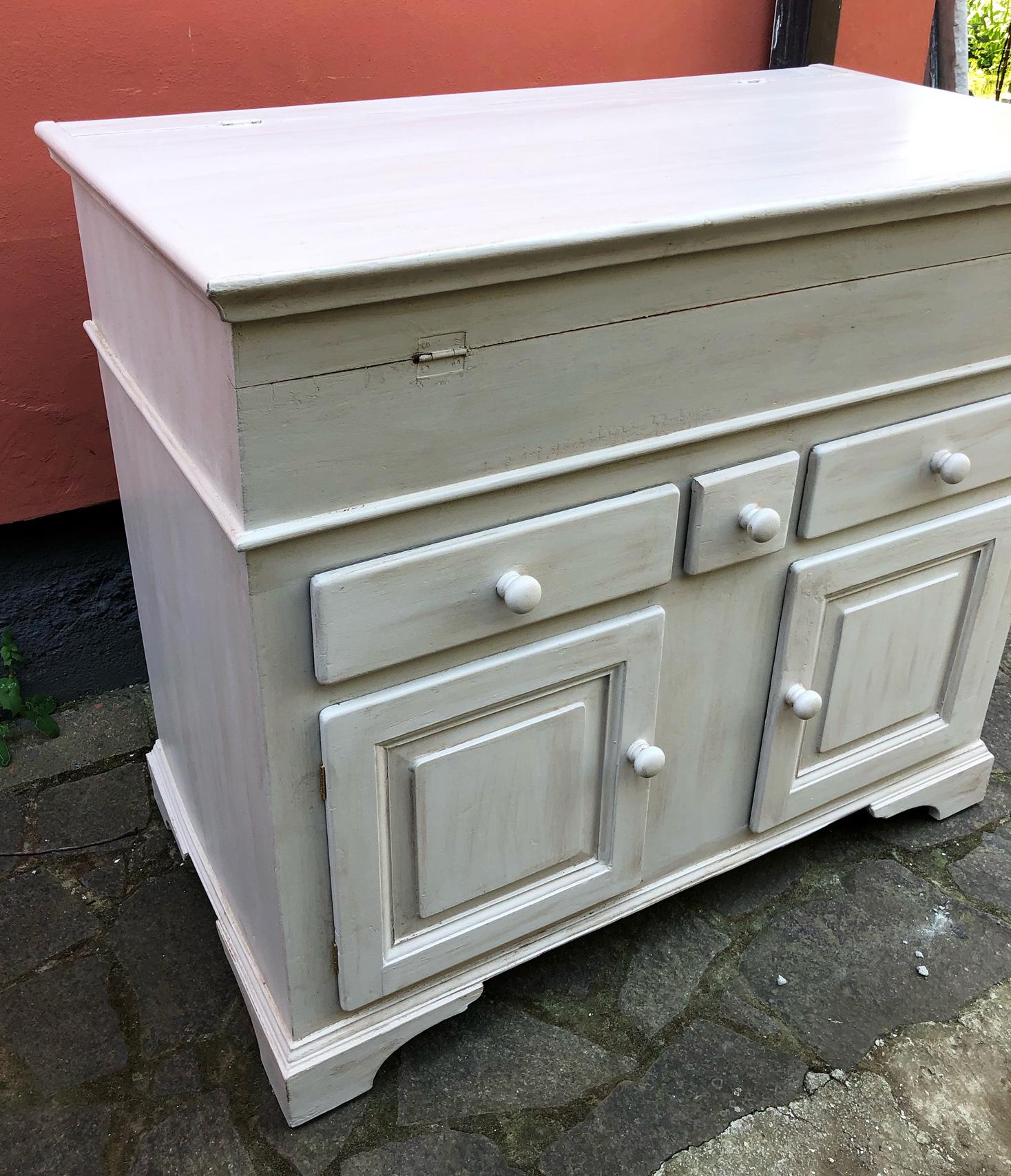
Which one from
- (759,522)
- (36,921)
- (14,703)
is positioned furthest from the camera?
(14,703)

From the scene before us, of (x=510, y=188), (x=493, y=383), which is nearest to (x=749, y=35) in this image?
(x=510, y=188)

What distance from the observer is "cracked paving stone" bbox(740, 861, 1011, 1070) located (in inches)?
58.2

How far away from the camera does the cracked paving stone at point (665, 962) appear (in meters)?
1.49

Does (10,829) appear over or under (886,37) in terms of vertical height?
under

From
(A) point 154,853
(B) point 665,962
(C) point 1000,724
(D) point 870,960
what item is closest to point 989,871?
(D) point 870,960

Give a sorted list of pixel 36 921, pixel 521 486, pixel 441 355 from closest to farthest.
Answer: pixel 441 355 → pixel 521 486 → pixel 36 921

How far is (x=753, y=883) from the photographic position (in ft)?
5.55

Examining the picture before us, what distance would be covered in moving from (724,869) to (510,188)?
3.22 ft

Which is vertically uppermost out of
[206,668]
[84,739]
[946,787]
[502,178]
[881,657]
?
[502,178]

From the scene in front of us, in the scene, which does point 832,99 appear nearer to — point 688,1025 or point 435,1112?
point 688,1025

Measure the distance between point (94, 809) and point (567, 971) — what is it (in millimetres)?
871

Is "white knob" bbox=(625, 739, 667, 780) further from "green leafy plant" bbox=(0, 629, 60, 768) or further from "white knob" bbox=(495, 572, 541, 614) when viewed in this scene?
"green leafy plant" bbox=(0, 629, 60, 768)

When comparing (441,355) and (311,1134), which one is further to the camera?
(311,1134)

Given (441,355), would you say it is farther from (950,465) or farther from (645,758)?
(950,465)
